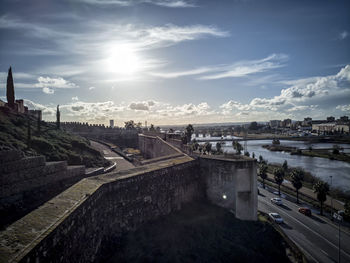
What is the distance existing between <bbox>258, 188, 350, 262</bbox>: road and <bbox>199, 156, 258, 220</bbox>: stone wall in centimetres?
573

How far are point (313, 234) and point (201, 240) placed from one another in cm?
1320

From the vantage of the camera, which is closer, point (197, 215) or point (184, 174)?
point (197, 215)

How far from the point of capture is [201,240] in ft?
34.9

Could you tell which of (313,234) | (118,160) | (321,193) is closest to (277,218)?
(313,234)

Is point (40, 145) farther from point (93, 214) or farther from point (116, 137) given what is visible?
point (116, 137)

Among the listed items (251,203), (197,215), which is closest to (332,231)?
(251,203)

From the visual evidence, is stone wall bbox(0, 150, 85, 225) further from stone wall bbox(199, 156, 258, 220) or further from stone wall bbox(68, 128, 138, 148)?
stone wall bbox(68, 128, 138, 148)

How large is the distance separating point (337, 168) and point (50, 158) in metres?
59.1

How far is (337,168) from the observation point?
4878 centimetres

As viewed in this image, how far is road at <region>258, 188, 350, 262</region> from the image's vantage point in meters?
14.8

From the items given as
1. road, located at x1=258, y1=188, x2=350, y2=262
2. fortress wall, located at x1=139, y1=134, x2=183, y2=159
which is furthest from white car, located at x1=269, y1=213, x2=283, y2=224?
fortress wall, located at x1=139, y1=134, x2=183, y2=159

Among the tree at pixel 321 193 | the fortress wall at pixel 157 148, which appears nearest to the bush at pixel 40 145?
the fortress wall at pixel 157 148

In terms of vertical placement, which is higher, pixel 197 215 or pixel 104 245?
pixel 104 245

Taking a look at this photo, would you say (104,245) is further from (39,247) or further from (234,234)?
(234,234)
